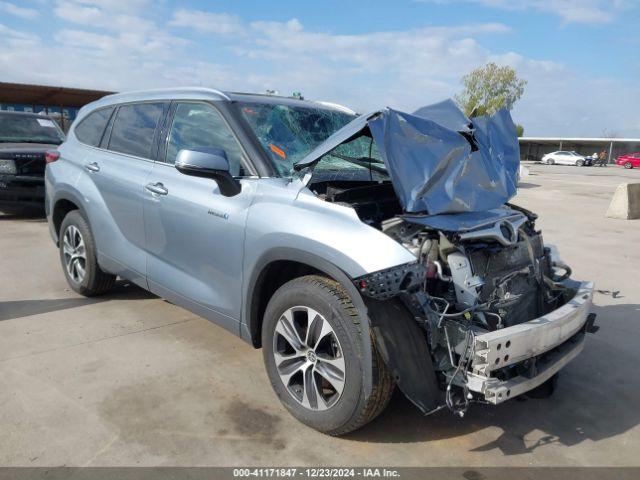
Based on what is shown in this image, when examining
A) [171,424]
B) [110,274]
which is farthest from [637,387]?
[110,274]

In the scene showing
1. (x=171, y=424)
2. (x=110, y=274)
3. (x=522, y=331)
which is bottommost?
(x=171, y=424)

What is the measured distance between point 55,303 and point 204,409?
2538 millimetres

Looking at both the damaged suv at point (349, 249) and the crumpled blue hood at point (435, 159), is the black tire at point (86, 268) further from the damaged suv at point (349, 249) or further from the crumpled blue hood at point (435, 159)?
the crumpled blue hood at point (435, 159)

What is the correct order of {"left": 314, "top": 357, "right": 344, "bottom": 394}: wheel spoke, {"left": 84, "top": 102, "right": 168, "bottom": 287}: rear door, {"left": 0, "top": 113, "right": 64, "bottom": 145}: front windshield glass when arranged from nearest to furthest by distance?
{"left": 314, "top": 357, "right": 344, "bottom": 394}: wheel spoke < {"left": 84, "top": 102, "right": 168, "bottom": 287}: rear door < {"left": 0, "top": 113, "right": 64, "bottom": 145}: front windshield glass

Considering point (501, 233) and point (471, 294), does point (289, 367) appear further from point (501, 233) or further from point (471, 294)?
point (501, 233)

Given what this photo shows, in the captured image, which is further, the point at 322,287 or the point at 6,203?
the point at 6,203

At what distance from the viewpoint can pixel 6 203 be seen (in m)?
8.98

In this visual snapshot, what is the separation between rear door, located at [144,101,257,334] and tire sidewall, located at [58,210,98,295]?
3.29ft

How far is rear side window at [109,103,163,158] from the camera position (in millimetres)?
4168

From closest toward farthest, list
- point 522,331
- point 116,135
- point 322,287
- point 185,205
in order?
point 522,331 < point 322,287 < point 185,205 < point 116,135

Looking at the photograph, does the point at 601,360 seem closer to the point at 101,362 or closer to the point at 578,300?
the point at 578,300

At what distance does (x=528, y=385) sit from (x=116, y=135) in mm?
3757

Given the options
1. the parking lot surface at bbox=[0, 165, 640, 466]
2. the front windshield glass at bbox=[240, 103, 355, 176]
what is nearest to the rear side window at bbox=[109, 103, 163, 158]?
the front windshield glass at bbox=[240, 103, 355, 176]

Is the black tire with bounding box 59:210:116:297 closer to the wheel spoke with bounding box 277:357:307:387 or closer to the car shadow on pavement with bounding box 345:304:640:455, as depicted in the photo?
the wheel spoke with bounding box 277:357:307:387
